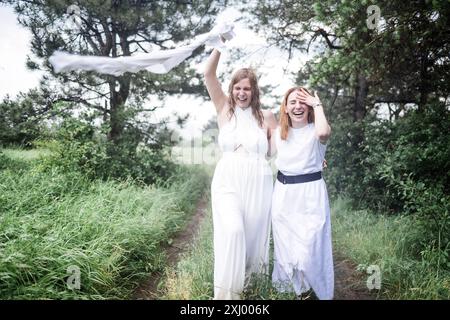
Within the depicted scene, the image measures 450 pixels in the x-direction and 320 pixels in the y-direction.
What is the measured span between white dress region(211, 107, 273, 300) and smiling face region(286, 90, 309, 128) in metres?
0.38

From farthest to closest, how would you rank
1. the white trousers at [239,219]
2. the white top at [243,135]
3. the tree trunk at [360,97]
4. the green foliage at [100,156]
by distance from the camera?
the tree trunk at [360,97], the green foliage at [100,156], the white top at [243,135], the white trousers at [239,219]

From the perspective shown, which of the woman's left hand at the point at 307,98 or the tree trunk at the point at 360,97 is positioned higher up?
the tree trunk at the point at 360,97

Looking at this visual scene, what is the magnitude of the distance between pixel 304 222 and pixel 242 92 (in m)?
1.52

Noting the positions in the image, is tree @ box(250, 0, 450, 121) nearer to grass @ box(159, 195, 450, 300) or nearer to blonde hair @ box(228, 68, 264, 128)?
blonde hair @ box(228, 68, 264, 128)

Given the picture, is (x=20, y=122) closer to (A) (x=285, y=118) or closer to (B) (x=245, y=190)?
(B) (x=245, y=190)

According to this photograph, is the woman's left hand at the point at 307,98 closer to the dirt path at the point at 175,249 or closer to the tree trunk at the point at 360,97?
the dirt path at the point at 175,249

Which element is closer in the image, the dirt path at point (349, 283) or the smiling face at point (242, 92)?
the smiling face at point (242, 92)

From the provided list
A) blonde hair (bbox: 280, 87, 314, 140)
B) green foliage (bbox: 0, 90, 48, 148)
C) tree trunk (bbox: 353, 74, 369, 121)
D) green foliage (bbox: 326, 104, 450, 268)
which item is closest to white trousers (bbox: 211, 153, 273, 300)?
blonde hair (bbox: 280, 87, 314, 140)

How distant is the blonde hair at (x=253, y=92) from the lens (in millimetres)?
4031

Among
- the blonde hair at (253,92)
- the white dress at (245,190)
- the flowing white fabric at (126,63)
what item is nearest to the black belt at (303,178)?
the white dress at (245,190)

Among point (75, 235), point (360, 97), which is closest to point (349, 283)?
point (75, 235)

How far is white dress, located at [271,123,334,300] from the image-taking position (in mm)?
3775

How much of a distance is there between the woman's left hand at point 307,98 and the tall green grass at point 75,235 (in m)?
2.79
